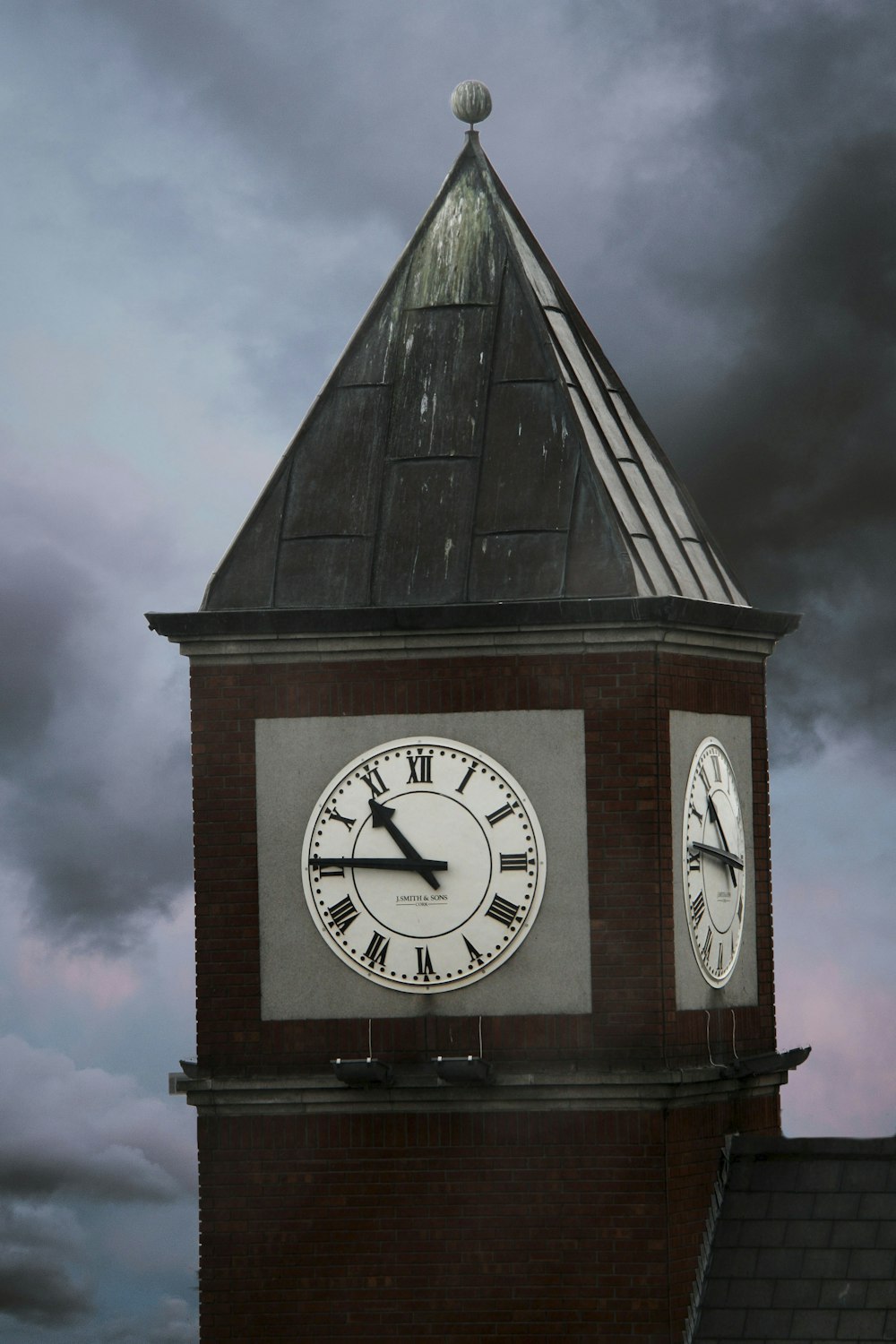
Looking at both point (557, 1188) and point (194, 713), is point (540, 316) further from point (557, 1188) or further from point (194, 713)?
point (557, 1188)

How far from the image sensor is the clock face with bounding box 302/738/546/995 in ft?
63.6

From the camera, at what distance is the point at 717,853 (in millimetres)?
20500

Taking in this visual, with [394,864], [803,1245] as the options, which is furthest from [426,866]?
[803,1245]

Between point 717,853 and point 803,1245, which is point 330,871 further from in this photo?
point 803,1245

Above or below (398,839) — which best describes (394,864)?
below

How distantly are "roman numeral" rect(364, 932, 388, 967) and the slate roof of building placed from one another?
329 cm

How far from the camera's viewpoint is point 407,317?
20.9 m

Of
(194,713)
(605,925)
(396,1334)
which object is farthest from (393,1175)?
(194,713)

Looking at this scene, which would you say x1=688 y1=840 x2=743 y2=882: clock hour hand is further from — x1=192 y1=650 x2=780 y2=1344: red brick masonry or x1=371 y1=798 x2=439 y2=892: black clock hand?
x1=371 y1=798 x2=439 y2=892: black clock hand

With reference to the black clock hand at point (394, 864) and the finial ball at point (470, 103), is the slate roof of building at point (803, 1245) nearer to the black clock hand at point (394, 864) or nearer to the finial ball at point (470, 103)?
the black clock hand at point (394, 864)

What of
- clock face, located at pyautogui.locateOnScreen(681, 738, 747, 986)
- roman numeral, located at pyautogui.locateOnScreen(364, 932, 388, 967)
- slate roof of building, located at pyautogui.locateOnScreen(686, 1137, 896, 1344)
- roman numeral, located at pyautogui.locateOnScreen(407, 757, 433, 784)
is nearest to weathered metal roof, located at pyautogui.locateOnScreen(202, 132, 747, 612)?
roman numeral, located at pyautogui.locateOnScreen(407, 757, 433, 784)

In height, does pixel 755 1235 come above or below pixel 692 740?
below

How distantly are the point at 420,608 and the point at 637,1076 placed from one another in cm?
377

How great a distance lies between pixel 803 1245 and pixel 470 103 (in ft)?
30.8
